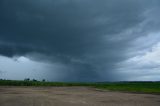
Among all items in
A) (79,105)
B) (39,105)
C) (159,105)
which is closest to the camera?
(39,105)

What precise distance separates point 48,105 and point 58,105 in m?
1.28

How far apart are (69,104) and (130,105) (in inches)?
268

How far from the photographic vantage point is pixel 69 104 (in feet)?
91.7

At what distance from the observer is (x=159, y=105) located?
2945 cm

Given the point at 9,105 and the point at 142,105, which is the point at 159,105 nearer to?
the point at 142,105

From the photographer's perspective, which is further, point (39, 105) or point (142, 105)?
point (142, 105)

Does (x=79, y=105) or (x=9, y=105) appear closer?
(x=9, y=105)

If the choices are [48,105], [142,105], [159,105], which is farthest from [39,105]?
[159,105]

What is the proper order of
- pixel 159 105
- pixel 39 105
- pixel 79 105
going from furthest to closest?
pixel 159 105 → pixel 79 105 → pixel 39 105

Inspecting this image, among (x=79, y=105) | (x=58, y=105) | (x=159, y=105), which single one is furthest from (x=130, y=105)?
(x=58, y=105)

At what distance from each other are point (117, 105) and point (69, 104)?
210 inches

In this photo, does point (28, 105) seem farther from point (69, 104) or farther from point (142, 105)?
point (142, 105)

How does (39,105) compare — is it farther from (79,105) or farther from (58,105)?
(79,105)

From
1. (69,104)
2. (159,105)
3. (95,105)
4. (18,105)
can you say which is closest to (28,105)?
(18,105)
